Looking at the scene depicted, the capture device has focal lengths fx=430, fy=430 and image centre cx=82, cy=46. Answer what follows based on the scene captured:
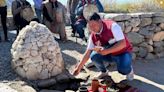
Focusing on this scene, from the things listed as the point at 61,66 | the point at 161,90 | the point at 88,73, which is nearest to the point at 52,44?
the point at 61,66

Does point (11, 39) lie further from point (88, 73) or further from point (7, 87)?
point (7, 87)

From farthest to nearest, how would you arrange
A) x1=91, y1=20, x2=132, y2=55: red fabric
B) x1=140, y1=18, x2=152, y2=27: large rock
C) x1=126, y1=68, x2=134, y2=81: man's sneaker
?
x1=140, y1=18, x2=152, y2=27: large rock < x1=126, y1=68, x2=134, y2=81: man's sneaker < x1=91, y1=20, x2=132, y2=55: red fabric

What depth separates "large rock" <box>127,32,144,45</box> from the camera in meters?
7.68

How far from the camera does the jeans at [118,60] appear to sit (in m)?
6.10

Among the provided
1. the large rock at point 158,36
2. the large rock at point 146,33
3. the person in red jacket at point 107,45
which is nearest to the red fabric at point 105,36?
the person in red jacket at point 107,45

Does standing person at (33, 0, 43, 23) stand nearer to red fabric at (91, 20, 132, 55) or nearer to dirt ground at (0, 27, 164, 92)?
dirt ground at (0, 27, 164, 92)

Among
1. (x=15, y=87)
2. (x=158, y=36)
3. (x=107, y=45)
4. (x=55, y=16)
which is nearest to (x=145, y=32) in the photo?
(x=158, y=36)

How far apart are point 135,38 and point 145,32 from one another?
0.24 metres

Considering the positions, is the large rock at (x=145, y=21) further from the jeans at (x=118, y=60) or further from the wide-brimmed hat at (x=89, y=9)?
the jeans at (x=118, y=60)

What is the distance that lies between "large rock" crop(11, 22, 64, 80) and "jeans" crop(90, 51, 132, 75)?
0.62 meters

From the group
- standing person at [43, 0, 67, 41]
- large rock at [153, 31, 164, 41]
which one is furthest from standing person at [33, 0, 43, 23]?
large rock at [153, 31, 164, 41]

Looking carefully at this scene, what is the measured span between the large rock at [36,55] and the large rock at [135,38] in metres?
1.63

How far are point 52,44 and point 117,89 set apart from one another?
1.24 metres

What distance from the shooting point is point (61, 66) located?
6.69 m
